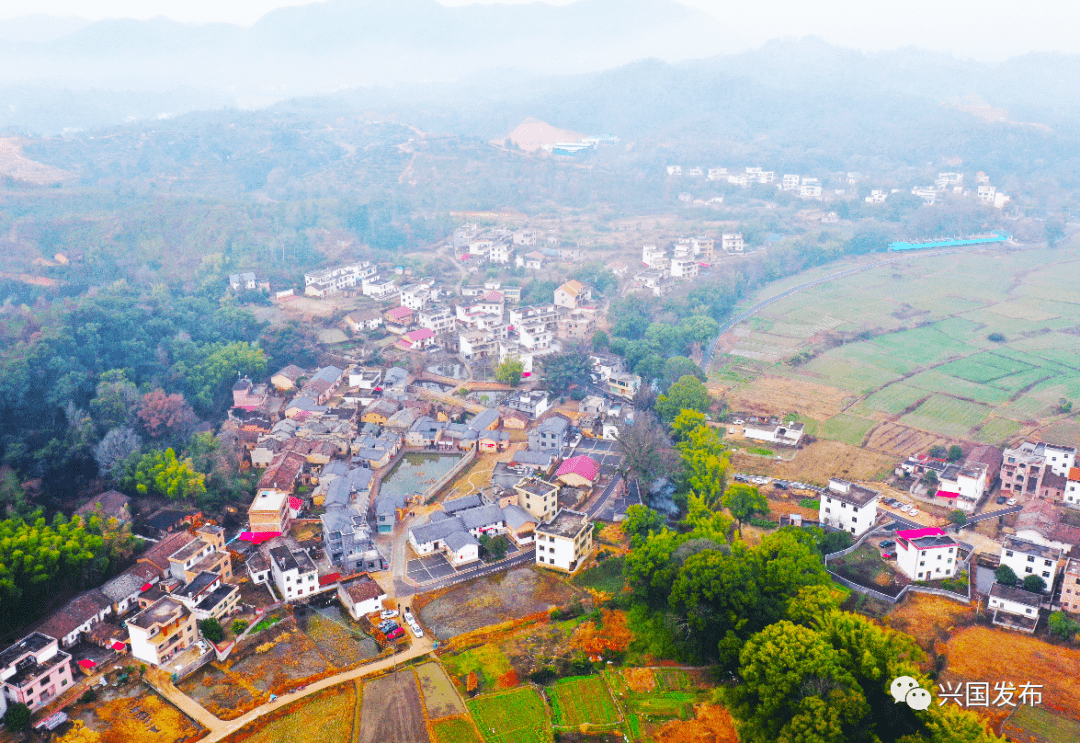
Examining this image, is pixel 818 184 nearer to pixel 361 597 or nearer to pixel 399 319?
pixel 399 319

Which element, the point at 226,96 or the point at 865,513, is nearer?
the point at 865,513

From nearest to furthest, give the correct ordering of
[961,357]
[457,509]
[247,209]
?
[457,509] < [961,357] < [247,209]

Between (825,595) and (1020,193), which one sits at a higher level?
(1020,193)

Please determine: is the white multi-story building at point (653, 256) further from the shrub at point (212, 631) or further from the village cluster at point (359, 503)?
the shrub at point (212, 631)

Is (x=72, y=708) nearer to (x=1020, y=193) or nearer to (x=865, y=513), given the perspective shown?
(x=865, y=513)

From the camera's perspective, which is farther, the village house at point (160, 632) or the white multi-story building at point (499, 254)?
the white multi-story building at point (499, 254)

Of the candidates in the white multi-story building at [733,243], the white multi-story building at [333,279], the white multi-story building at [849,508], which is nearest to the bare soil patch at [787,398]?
the white multi-story building at [849,508]

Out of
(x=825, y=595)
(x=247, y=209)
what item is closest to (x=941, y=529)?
(x=825, y=595)
